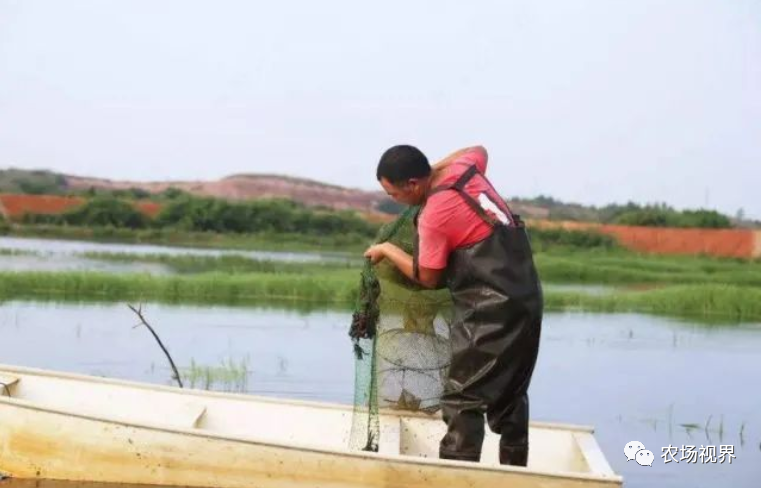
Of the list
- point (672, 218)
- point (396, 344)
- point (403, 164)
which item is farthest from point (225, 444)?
point (672, 218)

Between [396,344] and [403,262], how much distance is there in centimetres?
76

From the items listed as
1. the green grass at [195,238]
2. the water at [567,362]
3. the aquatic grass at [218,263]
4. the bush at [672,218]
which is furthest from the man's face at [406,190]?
the bush at [672,218]

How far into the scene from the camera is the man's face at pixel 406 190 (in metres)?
5.36

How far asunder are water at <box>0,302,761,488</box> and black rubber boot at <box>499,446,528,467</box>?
1588 millimetres

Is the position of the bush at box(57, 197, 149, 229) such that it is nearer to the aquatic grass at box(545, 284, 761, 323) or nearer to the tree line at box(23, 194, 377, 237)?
the tree line at box(23, 194, 377, 237)

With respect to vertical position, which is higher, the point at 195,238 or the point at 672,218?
the point at 672,218

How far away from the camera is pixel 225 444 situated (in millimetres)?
5711

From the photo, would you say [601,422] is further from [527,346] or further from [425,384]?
[527,346]

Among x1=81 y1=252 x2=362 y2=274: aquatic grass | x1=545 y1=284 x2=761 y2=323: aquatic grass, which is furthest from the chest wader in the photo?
x1=81 y1=252 x2=362 y2=274: aquatic grass

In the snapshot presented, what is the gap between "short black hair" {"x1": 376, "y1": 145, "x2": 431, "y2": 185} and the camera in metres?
5.32

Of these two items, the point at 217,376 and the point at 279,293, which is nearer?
the point at 217,376

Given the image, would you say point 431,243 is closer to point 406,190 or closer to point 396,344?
point 406,190

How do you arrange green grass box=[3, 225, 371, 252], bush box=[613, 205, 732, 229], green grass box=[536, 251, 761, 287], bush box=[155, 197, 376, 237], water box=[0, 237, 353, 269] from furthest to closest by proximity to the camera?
1. bush box=[613, 205, 732, 229]
2. bush box=[155, 197, 376, 237]
3. green grass box=[3, 225, 371, 252]
4. water box=[0, 237, 353, 269]
5. green grass box=[536, 251, 761, 287]

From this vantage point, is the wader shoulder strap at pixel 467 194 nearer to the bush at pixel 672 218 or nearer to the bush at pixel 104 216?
the bush at pixel 104 216
